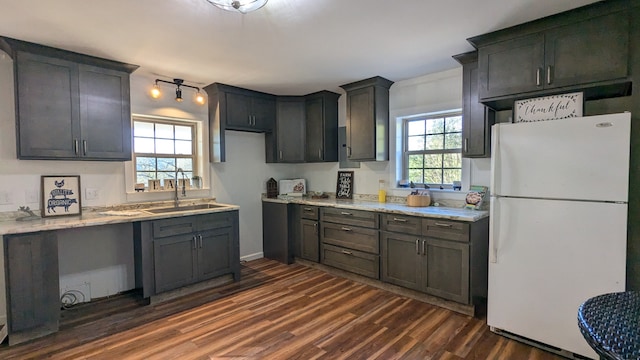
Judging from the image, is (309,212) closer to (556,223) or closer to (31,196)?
(556,223)

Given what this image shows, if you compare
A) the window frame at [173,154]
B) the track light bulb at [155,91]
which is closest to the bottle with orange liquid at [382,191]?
the window frame at [173,154]

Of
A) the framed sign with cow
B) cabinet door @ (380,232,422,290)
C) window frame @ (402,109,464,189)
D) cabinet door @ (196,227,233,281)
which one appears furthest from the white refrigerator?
the framed sign with cow

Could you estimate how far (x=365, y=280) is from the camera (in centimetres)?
358

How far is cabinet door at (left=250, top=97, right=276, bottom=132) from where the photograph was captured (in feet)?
14.0

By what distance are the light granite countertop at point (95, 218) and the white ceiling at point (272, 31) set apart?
1.48 m

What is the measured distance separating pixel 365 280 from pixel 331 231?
2.31 feet

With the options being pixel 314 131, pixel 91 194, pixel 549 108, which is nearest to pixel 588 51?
pixel 549 108

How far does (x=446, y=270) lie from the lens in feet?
9.50

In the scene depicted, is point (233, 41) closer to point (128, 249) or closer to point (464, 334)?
point (128, 249)

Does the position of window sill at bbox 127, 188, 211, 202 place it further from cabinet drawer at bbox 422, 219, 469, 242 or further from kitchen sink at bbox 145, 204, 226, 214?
cabinet drawer at bbox 422, 219, 469, 242

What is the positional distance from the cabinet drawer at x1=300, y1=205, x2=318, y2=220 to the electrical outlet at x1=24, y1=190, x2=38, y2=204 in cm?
271

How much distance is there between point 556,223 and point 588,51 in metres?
1.20

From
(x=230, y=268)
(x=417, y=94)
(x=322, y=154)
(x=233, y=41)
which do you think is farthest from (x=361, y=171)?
A: (x=233, y=41)

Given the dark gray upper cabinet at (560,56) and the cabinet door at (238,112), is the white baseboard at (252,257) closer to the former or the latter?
the cabinet door at (238,112)
